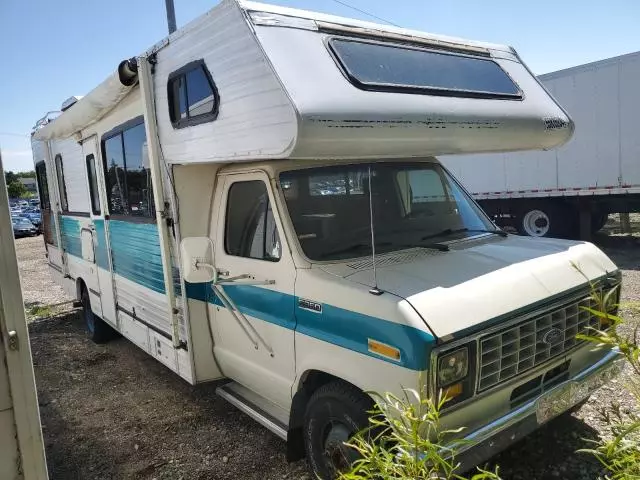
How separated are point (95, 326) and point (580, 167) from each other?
9.87m

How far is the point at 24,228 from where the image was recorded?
25.8m

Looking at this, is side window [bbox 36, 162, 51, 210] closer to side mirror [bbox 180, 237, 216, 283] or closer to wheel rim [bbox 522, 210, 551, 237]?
side mirror [bbox 180, 237, 216, 283]

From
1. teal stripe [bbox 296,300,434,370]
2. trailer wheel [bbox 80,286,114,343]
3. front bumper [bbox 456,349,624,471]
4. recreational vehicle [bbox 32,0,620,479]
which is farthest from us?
trailer wheel [bbox 80,286,114,343]

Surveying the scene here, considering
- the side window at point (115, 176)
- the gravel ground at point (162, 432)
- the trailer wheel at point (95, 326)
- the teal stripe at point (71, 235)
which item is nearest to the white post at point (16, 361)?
the gravel ground at point (162, 432)

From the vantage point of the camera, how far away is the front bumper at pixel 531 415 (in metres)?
2.57

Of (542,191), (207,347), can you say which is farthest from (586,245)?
(542,191)

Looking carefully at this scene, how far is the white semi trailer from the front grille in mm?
8538

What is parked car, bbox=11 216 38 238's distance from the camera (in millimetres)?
25689

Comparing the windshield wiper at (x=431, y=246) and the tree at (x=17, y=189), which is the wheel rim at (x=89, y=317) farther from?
the tree at (x=17, y=189)

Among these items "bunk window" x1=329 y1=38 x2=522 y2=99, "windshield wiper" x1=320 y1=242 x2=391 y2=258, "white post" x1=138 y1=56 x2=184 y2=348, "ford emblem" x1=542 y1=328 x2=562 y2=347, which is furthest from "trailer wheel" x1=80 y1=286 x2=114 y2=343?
"ford emblem" x1=542 y1=328 x2=562 y2=347

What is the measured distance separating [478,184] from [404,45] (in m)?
9.57

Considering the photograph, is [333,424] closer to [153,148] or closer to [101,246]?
[153,148]

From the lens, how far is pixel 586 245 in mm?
3777

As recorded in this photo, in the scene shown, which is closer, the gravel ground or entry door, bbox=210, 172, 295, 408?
entry door, bbox=210, 172, 295, 408
